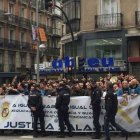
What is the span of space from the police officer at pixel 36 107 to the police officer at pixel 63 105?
674mm

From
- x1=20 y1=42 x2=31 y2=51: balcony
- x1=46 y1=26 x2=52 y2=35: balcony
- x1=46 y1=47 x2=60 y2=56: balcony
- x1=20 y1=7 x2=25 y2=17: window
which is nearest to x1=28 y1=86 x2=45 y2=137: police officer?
x1=20 y1=42 x2=31 y2=51: balcony

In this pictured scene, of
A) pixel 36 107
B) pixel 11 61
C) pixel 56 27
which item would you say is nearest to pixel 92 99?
pixel 36 107

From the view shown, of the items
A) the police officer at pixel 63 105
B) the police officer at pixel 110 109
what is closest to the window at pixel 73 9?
the police officer at pixel 63 105

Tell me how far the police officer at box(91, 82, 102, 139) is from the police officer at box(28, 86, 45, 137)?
183cm

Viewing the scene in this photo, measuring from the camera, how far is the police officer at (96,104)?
554 inches

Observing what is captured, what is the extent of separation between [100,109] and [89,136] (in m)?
1.10

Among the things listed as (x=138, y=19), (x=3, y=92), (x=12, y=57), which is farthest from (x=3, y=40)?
(x=3, y=92)

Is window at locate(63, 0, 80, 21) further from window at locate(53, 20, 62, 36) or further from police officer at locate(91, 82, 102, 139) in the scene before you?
window at locate(53, 20, 62, 36)

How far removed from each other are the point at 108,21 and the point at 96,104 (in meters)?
18.6

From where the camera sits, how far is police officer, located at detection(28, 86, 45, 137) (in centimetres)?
1476

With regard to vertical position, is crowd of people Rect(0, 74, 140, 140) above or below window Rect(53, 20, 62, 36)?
below

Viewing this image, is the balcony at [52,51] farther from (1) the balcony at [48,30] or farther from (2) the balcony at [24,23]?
(2) the balcony at [24,23]

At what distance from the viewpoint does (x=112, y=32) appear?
31.8m

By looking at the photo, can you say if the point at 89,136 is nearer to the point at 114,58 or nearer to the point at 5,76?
the point at 114,58
